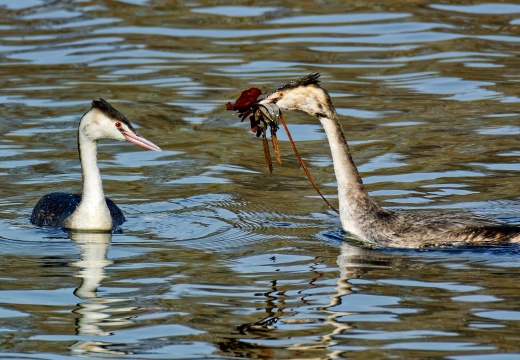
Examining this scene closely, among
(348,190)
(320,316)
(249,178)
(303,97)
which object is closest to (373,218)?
(348,190)

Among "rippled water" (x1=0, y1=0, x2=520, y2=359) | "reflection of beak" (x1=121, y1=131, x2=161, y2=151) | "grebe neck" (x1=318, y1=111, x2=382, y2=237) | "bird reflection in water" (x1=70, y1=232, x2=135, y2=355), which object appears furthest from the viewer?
"reflection of beak" (x1=121, y1=131, x2=161, y2=151)

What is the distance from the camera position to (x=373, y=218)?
35.2ft

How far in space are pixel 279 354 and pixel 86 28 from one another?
13559 mm

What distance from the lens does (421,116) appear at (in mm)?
15570

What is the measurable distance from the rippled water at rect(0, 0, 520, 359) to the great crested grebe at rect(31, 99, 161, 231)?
214 mm

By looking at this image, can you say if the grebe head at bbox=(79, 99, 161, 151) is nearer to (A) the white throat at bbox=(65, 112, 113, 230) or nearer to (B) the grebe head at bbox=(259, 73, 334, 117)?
(A) the white throat at bbox=(65, 112, 113, 230)

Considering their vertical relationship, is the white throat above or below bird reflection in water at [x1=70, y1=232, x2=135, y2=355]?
above

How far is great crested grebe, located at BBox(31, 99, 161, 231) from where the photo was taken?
448 inches

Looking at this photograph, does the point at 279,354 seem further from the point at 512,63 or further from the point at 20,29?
the point at 20,29

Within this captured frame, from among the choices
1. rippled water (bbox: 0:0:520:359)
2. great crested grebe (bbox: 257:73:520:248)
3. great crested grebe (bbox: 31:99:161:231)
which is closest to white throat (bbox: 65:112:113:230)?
great crested grebe (bbox: 31:99:161:231)

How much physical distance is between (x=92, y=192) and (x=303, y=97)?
2217 millimetres

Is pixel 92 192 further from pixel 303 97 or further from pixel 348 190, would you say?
pixel 348 190

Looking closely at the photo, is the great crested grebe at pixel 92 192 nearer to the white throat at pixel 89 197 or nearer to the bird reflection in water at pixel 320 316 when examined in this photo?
the white throat at pixel 89 197

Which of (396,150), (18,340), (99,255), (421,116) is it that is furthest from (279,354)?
(421,116)
